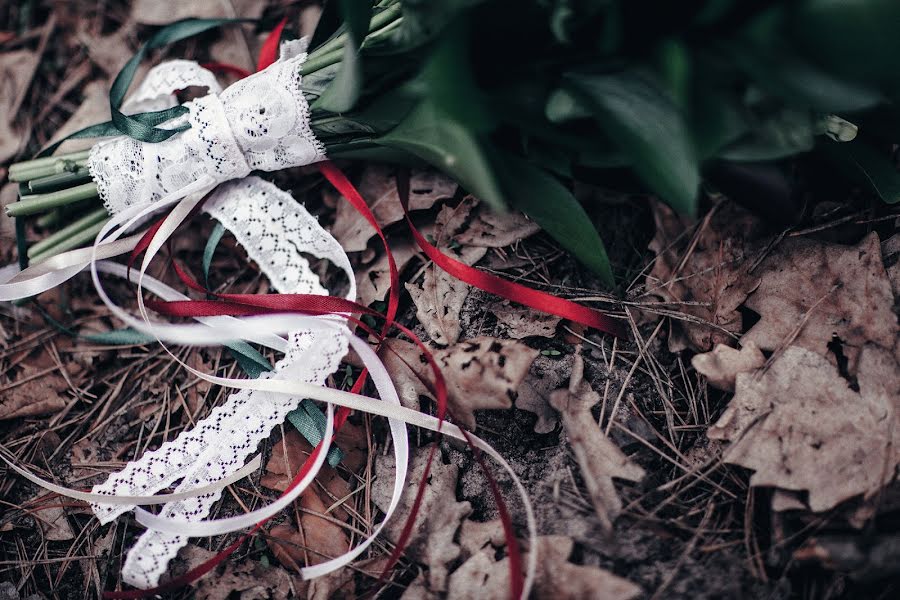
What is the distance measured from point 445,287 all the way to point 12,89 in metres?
1.35

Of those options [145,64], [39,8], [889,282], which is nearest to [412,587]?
[889,282]

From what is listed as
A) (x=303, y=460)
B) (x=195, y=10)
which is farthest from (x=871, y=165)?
(x=195, y=10)

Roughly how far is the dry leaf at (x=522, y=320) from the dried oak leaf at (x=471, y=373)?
9cm

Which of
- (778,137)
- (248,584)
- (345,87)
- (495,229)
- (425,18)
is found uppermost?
(425,18)

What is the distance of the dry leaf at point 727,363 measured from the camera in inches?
40.2

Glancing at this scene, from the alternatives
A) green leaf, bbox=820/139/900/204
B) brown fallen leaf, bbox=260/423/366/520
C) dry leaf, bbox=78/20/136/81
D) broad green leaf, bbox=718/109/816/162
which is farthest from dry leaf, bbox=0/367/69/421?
green leaf, bbox=820/139/900/204

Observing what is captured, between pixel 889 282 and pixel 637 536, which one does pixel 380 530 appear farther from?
pixel 889 282

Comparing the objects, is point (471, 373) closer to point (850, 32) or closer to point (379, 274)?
point (379, 274)

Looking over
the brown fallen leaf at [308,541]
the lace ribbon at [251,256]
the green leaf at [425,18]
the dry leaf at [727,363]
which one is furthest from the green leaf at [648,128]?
the brown fallen leaf at [308,541]

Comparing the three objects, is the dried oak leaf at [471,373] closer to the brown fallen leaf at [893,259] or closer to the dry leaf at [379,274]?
the dry leaf at [379,274]

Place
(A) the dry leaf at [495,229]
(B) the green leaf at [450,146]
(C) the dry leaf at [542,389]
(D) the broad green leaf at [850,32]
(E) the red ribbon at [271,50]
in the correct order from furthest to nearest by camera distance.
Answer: (E) the red ribbon at [271,50] < (A) the dry leaf at [495,229] < (C) the dry leaf at [542,389] < (B) the green leaf at [450,146] < (D) the broad green leaf at [850,32]

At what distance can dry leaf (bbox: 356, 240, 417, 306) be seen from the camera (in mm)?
1218

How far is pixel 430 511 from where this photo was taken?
104 cm

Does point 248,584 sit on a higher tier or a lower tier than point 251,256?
lower
